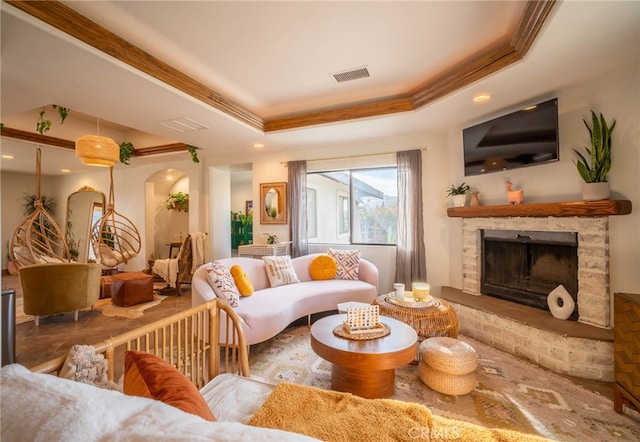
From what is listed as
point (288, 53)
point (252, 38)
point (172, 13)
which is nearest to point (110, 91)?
point (172, 13)

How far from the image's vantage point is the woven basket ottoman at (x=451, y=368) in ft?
6.61

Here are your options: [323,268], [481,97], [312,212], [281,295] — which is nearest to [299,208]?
[312,212]

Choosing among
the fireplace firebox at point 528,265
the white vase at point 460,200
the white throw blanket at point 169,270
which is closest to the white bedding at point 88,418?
the fireplace firebox at point 528,265

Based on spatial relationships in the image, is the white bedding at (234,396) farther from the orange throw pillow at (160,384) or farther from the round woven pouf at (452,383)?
the round woven pouf at (452,383)

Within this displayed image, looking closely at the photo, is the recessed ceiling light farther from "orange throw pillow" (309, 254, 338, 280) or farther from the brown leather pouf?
the brown leather pouf

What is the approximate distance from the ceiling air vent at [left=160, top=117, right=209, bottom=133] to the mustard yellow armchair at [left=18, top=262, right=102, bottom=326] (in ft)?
6.69

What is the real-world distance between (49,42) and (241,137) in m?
2.39

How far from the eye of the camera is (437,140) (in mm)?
4062

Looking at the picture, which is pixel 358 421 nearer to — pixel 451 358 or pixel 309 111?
pixel 451 358

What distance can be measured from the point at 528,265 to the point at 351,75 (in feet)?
9.18

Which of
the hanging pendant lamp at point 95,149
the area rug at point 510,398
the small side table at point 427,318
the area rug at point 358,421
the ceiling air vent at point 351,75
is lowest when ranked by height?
the area rug at point 510,398

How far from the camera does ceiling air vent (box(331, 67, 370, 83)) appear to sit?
2.80 metres

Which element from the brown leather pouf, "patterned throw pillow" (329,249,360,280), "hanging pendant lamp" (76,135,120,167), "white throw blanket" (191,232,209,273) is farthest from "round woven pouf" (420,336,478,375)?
the brown leather pouf

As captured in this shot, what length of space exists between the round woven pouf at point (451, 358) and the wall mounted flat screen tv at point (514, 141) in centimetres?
205
